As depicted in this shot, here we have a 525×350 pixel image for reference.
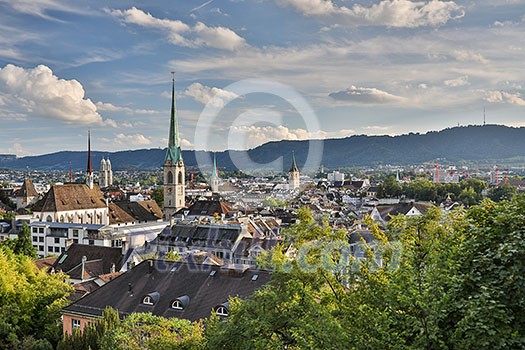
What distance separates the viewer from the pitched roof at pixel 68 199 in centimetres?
7090

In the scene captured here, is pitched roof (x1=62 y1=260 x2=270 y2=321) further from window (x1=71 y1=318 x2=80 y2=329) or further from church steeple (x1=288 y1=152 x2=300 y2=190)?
church steeple (x1=288 y1=152 x2=300 y2=190)

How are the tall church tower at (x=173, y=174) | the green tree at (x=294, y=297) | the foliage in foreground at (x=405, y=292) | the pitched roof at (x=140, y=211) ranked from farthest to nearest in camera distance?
the tall church tower at (x=173, y=174), the pitched roof at (x=140, y=211), the green tree at (x=294, y=297), the foliage in foreground at (x=405, y=292)

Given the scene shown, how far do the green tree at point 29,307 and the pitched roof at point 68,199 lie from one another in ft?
133

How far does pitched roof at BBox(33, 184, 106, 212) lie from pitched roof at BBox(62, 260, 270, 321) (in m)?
47.6

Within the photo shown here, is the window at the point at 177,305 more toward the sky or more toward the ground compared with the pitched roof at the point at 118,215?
more toward the sky

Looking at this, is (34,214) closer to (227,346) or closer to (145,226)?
(145,226)

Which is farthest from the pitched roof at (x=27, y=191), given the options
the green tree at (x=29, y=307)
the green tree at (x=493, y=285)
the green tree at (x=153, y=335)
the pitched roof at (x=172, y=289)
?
the green tree at (x=493, y=285)

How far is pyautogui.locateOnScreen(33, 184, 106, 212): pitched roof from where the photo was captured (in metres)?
70.9

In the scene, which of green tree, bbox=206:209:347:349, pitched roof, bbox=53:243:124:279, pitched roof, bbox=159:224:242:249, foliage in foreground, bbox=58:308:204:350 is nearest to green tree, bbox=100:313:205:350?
foliage in foreground, bbox=58:308:204:350

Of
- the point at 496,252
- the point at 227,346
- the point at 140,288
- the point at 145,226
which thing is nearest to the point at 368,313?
the point at 496,252

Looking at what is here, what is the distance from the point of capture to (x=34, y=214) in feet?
229

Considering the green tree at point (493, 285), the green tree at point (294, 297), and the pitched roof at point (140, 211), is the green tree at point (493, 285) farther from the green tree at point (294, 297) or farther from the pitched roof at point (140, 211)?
the pitched roof at point (140, 211)

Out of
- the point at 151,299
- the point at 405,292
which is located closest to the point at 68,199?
the point at 151,299

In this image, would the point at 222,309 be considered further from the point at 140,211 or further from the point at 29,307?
the point at 140,211
